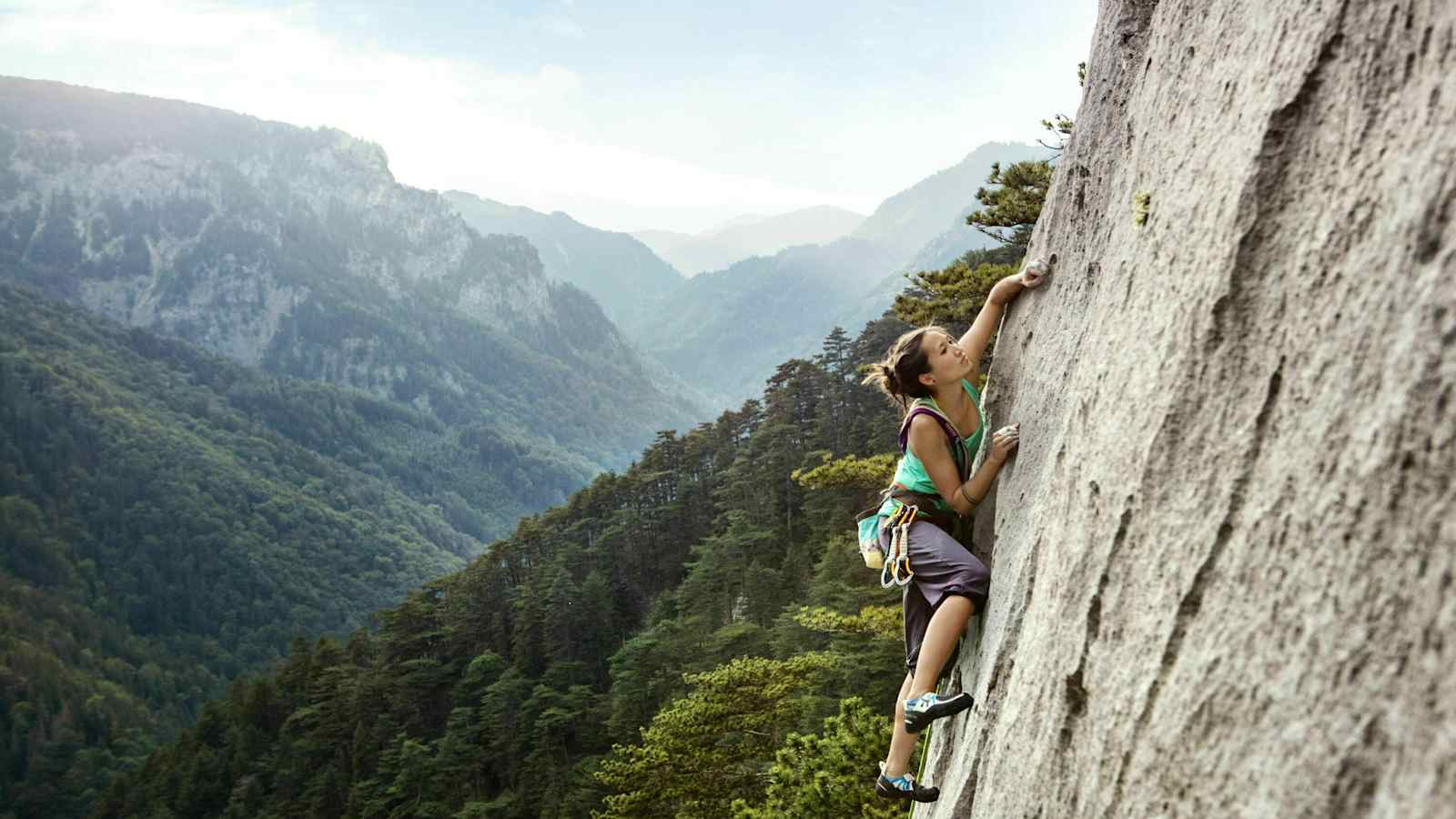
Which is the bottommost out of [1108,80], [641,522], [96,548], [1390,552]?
[96,548]

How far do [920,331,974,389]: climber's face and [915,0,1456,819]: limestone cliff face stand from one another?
2.81 feet

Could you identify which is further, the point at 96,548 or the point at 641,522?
the point at 96,548

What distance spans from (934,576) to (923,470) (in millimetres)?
616

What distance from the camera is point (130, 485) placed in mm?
180375

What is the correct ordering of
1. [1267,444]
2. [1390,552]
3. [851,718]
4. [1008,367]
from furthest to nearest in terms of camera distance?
1. [851,718]
2. [1008,367]
3. [1267,444]
4. [1390,552]

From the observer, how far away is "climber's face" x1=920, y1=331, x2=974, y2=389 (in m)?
5.45

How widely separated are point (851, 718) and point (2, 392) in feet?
768

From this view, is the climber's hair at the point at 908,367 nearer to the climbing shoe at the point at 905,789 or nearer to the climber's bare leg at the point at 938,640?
the climber's bare leg at the point at 938,640

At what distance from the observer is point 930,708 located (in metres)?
4.97

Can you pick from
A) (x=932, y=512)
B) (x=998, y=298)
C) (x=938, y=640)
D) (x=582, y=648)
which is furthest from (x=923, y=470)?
(x=582, y=648)

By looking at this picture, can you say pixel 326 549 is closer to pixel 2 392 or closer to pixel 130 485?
pixel 130 485

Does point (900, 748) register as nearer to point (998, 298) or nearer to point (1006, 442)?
point (1006, 442)

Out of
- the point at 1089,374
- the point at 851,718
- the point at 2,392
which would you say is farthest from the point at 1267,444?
the point at 2,392

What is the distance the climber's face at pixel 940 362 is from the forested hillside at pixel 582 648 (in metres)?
14.0
